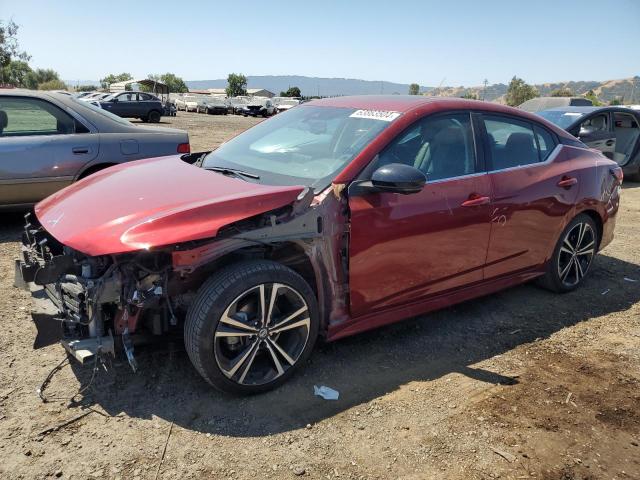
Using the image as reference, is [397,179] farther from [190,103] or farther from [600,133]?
[190,103]

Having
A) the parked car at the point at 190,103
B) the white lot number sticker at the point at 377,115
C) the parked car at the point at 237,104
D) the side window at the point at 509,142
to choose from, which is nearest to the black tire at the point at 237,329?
the white lot number sticker at the point at 377,115

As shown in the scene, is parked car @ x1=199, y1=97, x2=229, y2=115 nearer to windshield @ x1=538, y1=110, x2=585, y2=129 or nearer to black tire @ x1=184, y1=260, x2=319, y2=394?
windshield @ x1=538, y1=110, x2=585, y2=129

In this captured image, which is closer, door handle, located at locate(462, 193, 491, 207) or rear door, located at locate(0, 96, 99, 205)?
door handle, located at locate(462, 193, 491, 207)

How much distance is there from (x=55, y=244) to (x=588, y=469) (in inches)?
125

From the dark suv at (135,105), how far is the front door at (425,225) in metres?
27.0

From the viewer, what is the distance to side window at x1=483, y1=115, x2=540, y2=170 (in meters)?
3.83

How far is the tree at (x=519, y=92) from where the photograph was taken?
199 feet

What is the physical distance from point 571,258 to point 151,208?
143 inches

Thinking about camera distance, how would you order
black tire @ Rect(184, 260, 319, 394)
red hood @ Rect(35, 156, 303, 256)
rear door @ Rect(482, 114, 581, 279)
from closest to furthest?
red hood @ Rect(35, 156, 303, 256) < black tire @ Rect(184, 260, 319, 394) < rear door @ Rect(482, 114, 581, 279)

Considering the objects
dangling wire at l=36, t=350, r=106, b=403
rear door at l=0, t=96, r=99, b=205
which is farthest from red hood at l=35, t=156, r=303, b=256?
rear door at l=0, t=96, r=99, b=205

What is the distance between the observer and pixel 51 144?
209 inches

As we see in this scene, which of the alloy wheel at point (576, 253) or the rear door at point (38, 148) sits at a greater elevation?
the rear door at point (38, 148)

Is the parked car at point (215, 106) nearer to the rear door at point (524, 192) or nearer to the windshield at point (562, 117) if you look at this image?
the windshield at point (562, 117)

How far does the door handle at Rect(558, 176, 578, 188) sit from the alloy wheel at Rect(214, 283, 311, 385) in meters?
2.51
